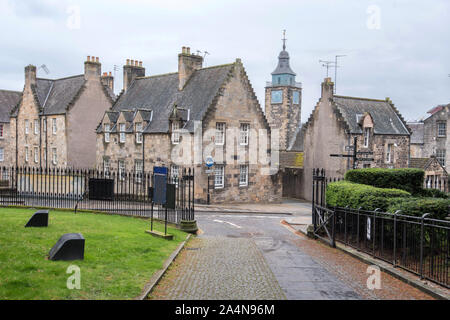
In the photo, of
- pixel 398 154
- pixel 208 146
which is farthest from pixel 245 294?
pixel 398 154

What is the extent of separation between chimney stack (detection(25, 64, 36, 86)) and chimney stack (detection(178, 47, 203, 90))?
20120 millimetres

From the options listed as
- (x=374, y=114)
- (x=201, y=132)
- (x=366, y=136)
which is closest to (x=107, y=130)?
(x=201, y=132)

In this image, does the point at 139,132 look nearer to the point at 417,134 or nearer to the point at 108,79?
the point at 108,79

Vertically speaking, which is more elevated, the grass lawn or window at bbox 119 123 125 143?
window at bbox 119 123 125 143

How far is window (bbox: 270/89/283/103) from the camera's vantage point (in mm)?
83106

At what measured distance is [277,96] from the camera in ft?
275

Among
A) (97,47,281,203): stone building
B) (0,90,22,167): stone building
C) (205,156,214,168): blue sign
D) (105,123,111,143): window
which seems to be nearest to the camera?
(205,156,214,168): blue sign

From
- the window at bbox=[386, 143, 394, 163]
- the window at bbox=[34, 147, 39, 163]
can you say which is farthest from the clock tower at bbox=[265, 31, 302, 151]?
the window at bbox=[34, 147, 39, 163]

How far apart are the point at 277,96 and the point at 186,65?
148 ft

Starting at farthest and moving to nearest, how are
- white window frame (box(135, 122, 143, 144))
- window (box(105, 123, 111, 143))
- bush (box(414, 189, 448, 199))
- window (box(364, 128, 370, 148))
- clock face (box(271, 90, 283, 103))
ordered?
clock face (box(271, 90, 283, 103)) < window (box(105, 123, 111, 143)) < window (box(364, 128, 370, 148)) < white window frame (box(135, 122, 143, 144)) < bush (box(414, 189, 448, 199))

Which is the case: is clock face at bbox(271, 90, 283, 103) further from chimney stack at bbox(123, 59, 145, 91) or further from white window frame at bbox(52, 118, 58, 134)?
white window frame at bbox(52, 118, 58, 134)

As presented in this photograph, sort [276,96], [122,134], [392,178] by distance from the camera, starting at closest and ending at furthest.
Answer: [392,178]
[122,134]
[276,96]
